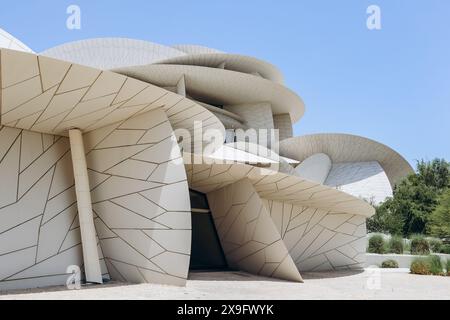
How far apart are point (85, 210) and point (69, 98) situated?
3.26 m

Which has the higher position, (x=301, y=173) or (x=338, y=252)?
(x=301, y=173)

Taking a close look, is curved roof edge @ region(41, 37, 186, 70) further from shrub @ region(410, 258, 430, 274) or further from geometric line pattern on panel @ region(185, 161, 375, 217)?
shrub @ region(410, 258, 430, 274)

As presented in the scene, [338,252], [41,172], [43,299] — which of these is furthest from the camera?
[338,252]

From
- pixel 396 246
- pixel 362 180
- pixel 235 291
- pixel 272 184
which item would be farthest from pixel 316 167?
pixel 235 291

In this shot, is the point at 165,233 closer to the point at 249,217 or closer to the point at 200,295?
the point at 200,295

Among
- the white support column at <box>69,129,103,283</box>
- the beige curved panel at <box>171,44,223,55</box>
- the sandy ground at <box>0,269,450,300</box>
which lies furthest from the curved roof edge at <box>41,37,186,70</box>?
the sandy ground at <box>0,269,450,300</box>

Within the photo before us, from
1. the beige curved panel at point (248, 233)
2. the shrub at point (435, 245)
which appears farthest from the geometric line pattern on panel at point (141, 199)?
the shrub at point (435, 245)

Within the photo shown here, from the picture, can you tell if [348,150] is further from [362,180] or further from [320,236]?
[320,236]

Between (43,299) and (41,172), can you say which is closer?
(43,299)

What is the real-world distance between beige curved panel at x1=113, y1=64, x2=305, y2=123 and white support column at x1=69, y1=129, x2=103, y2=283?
22.5 m

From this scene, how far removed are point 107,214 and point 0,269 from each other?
2969 mm

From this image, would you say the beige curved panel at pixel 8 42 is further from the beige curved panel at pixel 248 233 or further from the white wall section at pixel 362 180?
the white wall section at pixel 362 180
